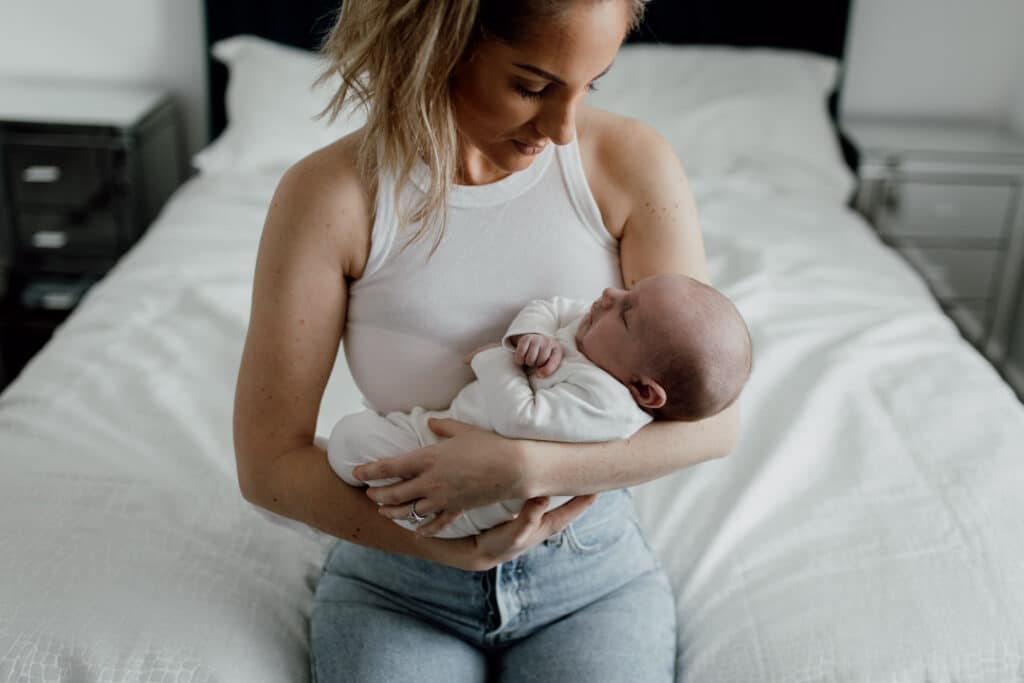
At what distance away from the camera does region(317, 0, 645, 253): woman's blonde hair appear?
3.25 feet

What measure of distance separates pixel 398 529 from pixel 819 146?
200cm

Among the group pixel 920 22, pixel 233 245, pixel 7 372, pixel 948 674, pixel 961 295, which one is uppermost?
pixel 920 22

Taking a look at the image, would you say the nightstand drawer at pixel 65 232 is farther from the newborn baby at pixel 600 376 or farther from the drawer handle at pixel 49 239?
the newborn baby at pixel 600 376

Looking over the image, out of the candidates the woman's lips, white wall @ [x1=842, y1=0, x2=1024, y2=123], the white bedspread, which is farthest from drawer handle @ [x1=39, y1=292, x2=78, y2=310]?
white wall @ [x1=842, y1=0, x2=1024, y2=123]

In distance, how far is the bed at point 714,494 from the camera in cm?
112

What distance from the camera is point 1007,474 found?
1.41 m

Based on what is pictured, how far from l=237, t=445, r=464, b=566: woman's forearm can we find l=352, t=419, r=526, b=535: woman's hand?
0.16 feet

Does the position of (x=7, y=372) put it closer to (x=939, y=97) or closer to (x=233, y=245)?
(x=233, y=245)

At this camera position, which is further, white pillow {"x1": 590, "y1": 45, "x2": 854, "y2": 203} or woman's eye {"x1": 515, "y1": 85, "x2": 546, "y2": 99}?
white pillow {"x1": 590, "y1": 45, "x2": 854, "y2": 203}

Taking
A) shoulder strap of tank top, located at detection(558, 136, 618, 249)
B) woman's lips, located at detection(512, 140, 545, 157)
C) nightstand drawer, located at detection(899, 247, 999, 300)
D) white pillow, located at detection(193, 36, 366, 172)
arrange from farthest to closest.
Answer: nightstand drawer, located at detection(899, 247, 999, 300) → white pillow, located at detection(193, 36, 366, 172) → shoulder strap of tank top, located at detection(558, 136, 618, 249) → woman's lips, located at detection(512, 140, 545, 157)

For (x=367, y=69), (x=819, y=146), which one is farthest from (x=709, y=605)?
(x=819, y=146)

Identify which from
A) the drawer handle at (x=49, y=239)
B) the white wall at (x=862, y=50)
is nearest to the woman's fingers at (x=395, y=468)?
the drawer handle at (x=49, y=239)

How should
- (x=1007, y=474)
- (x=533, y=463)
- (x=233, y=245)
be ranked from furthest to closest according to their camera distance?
(x=233, y=245), (x=1007, y=474), (x=533, y=463)

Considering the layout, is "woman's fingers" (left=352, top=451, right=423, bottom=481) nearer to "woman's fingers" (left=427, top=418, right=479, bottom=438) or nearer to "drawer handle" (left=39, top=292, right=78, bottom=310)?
"woman's fingers" (left=427, top=418, right=479, bottom=438)
